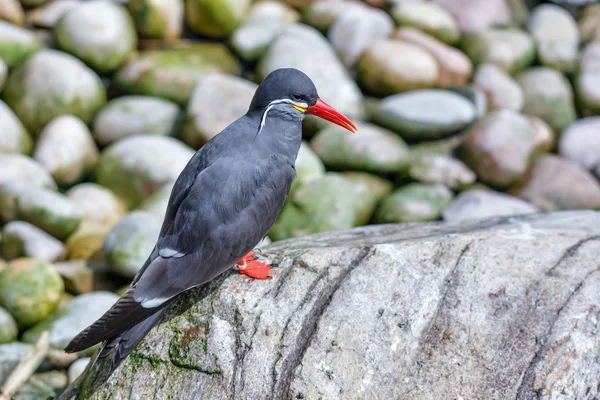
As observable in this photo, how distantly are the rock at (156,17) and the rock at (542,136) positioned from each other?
5040 mm

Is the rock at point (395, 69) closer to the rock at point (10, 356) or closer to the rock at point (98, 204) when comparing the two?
the rock at point (98, 204)

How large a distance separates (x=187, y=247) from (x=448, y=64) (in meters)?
7.05

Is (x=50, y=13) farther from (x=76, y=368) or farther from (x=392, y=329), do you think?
(x=392, y=329)

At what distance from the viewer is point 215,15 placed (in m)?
9.68

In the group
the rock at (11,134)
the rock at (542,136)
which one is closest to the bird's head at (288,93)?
the rock at (11,134)

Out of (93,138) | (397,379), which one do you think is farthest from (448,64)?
(397,379)

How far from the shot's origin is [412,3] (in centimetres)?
1052

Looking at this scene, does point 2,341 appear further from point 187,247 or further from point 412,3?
point 412,3

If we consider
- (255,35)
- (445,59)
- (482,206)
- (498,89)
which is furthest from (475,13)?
(482,206)

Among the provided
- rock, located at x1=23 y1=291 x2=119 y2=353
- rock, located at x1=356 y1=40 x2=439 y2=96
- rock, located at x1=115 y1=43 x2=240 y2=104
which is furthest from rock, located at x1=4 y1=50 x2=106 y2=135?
rock, located at x1=356 y1=40 x2=439 y2=96

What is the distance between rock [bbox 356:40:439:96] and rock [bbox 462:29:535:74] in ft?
3.46

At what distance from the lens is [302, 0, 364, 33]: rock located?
1015 centimetres

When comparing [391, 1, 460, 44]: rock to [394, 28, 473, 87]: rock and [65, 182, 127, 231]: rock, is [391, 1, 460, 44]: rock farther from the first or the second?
[65, 182, 127, 231]: rock

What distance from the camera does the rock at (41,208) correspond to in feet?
23.2
